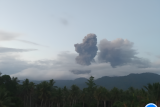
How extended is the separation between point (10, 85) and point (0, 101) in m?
38.2

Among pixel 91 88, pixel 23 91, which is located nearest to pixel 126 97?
pixel 91 88

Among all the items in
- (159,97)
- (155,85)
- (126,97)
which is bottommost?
(126,97)

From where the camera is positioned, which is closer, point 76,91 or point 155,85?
point 155,85

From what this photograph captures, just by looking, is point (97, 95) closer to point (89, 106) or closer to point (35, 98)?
point (89, 106)

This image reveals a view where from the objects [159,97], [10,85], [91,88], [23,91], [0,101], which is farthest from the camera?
[91,88]

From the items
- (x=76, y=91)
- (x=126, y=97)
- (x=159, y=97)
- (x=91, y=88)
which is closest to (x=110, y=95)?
(x=126, y=97)

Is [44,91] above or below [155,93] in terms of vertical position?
below

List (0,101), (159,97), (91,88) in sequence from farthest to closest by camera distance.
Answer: (91,88), (0,101), (159,97)

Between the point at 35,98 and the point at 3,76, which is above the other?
the point at 3,76

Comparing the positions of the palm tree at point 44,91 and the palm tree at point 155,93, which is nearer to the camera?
the palm tree at point 155,93

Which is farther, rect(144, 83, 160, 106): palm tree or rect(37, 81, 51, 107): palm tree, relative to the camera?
rect(37, 81, 51, 107): palm tree

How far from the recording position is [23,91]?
95938mm

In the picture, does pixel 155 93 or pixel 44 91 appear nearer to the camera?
pixel 155 93

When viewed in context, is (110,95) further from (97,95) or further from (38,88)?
(38,88)
